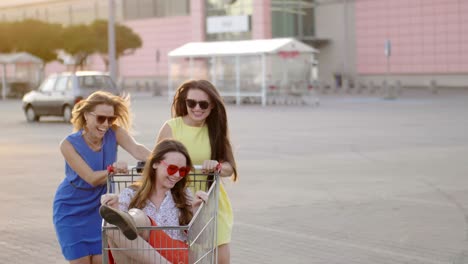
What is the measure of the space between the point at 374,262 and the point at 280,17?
225 feet

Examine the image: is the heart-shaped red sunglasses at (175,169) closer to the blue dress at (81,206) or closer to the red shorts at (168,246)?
the red shorts at (168,246)

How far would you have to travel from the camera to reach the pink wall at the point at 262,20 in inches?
2901

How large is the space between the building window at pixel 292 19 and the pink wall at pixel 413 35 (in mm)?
3786

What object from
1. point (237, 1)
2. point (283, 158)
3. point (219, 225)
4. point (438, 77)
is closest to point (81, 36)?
point (237, 1)

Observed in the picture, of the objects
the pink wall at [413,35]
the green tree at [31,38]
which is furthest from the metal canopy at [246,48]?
the pink wall at [413,35]

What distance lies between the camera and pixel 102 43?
72250 mm

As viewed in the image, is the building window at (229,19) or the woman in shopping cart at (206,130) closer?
the woman in shopping cart at (206,130)

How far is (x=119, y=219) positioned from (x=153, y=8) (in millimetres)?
89550

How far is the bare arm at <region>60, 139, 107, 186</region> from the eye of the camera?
212 inches

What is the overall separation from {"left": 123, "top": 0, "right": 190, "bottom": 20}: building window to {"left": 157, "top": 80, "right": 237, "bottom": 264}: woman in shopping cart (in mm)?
82543

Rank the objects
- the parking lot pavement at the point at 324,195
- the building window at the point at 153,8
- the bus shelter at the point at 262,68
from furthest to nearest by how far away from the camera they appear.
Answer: the building window at the point at 153,8 < the bus shelter at the point at 262,68 < the parking lot pavement at the point at 324,195

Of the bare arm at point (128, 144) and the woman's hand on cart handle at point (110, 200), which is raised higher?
the bare arm at point (128, 144)

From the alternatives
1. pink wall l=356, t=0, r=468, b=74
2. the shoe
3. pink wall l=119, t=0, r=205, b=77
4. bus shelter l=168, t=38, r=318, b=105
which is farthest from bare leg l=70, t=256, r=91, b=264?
pink wall l=119, t=0, r=205, b=77

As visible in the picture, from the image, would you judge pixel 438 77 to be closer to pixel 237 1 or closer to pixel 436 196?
pixel 237 1
